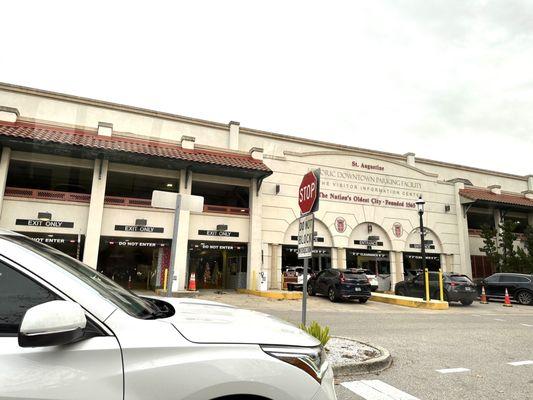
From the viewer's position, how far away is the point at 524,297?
1869cm

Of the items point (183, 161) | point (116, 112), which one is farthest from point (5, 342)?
point (116, 112)

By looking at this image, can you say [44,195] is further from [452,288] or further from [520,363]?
[452,288]

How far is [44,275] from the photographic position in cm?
190

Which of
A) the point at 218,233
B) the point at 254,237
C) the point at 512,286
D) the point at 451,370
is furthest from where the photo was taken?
the point at 254,237

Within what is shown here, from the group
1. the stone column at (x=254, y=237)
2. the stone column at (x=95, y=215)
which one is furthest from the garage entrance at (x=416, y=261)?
the stone column at (x=95, y=215)

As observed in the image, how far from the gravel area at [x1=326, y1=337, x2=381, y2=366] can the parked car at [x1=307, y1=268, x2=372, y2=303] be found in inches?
384

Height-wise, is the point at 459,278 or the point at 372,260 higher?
the point at 372,260

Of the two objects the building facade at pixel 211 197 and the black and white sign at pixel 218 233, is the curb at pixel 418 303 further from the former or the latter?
the black and white sign at pixel 218 233

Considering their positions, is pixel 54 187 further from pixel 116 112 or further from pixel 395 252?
pixel 395 252

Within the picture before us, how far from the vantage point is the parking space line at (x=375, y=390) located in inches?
176

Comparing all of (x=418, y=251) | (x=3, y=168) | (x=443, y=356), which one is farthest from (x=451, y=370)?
(x=418, y=251)

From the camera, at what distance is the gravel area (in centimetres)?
584

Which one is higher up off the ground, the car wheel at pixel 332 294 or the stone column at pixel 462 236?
the stone column at pixel 462 236

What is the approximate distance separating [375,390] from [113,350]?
4000mm
